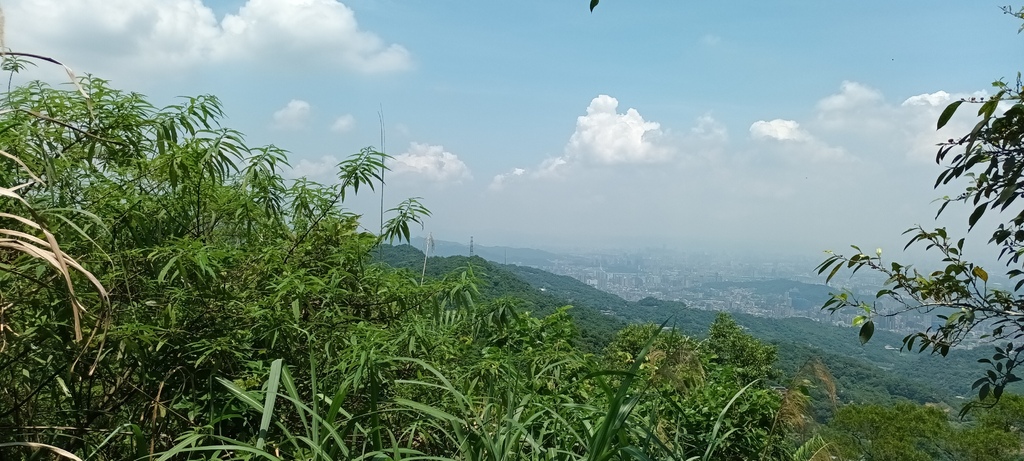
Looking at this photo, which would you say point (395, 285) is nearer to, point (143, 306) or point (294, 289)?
point (294, 289)

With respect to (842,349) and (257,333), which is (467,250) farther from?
(842,349)

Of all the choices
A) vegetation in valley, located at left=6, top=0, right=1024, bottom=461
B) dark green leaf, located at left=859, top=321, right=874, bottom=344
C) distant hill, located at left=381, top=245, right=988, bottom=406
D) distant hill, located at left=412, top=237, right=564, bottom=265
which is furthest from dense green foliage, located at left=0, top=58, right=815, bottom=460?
distant hill, located at left=412, top=237, right=564, bottom=265

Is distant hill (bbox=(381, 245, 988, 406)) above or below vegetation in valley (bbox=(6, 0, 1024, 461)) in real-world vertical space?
below

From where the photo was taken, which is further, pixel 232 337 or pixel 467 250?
pixel 467 250

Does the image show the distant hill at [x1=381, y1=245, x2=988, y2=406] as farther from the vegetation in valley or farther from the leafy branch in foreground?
the leafy branch in foreground

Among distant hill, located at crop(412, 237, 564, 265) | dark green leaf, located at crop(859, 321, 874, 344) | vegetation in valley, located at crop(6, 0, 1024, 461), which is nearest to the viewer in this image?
vegetation in valley, located at crop(6, 0, 1024, 461)

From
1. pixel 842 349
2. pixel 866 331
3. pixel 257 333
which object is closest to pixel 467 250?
Result: pixel 257 333

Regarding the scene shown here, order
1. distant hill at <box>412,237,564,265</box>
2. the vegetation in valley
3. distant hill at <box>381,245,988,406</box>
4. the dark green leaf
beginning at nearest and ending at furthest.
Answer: the vegetation in valley
the dark green leaf
distant hill at <box>412,237,564,265</box>
distant hill at <box>381,245,988,406</box>

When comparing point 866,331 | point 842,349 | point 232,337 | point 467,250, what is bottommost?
point 842,349

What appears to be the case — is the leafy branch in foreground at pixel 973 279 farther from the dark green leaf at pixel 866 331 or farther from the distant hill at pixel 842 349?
the distant hill at pixel 842 349

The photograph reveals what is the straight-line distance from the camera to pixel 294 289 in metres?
1.71

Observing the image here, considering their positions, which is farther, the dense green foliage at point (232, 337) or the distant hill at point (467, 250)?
the distant hill at point (467, 250)

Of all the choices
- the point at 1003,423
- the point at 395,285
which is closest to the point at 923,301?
the point at 395,285

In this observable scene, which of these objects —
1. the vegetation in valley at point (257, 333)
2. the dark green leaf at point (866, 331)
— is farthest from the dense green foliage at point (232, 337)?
the dark green leaf at point (866, 331)
